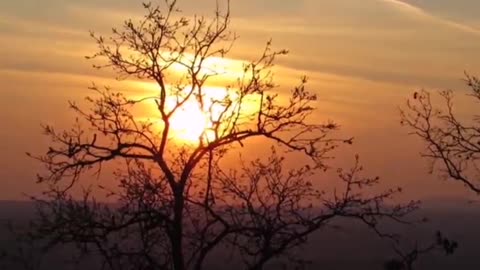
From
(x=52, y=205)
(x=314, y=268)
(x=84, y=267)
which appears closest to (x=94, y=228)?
(x=52, y=205)

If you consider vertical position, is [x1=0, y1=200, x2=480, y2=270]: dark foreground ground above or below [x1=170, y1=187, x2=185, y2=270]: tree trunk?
above

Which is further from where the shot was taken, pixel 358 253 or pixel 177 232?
pixel 358 253

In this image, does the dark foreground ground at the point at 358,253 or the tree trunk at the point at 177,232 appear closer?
the tree trunk at the point at 177,232

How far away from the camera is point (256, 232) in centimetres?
1698

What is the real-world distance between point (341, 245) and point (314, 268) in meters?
17.8

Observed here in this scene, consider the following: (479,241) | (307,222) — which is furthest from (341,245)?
(307,222)

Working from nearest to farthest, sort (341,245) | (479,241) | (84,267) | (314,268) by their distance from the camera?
(84,267)
(314,268)
(341,245)
(479,241)

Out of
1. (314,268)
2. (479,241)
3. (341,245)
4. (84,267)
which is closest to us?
(84,267)

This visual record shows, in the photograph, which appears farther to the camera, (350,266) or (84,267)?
(350,266)

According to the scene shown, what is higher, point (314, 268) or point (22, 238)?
point (314, 268)

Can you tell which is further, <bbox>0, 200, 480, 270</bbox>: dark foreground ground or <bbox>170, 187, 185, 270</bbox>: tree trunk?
<bbox>0, 200, 480, 270</bbox>: dark foreground ground

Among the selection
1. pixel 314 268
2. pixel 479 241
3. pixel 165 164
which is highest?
pixel 479 241

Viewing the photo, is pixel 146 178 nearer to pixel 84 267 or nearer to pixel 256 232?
pixel 256 232

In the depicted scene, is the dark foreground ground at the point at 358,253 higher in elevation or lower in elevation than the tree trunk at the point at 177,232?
higher
